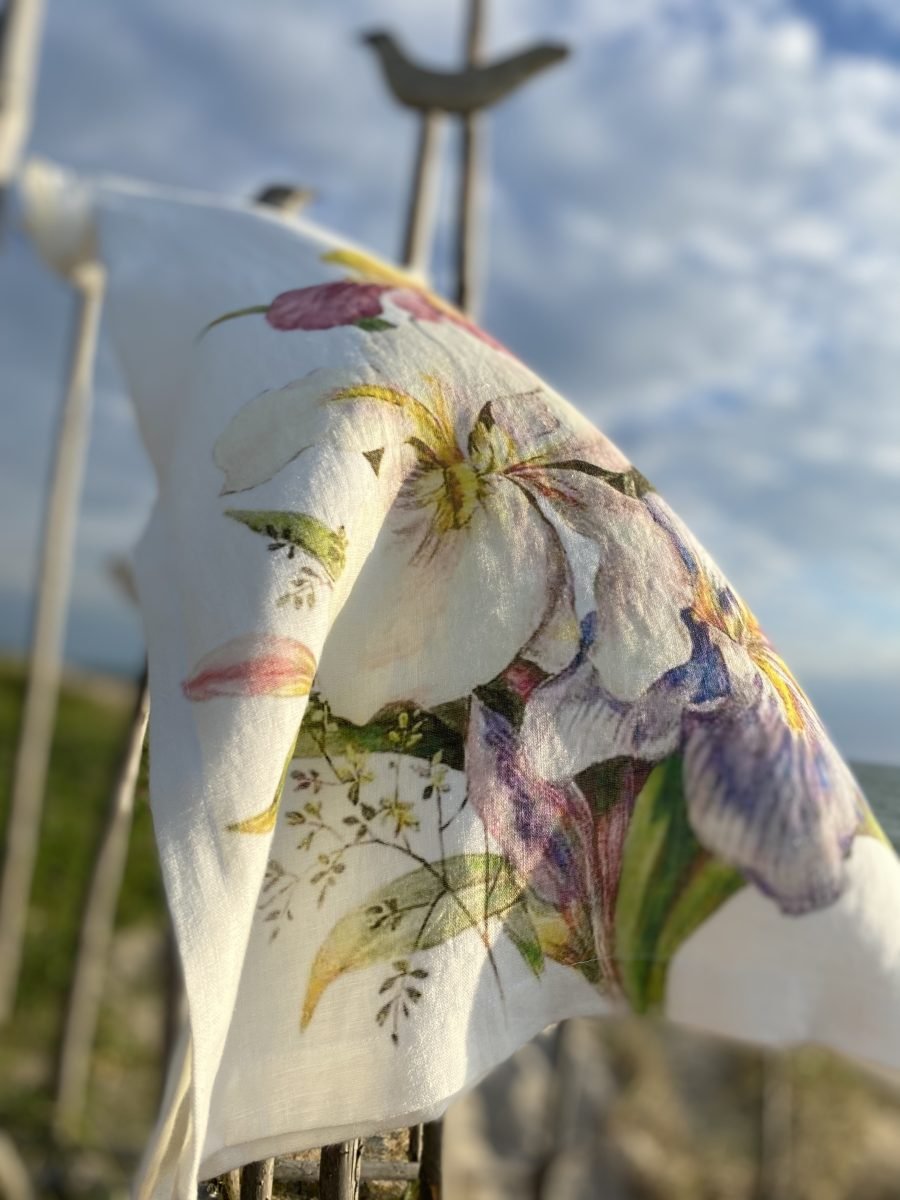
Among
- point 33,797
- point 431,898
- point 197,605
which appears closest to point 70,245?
point 197,605

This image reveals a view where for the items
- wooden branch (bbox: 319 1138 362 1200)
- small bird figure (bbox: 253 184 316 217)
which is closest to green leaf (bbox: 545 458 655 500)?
wooden branch (bbox: 319 1138 362 1200)

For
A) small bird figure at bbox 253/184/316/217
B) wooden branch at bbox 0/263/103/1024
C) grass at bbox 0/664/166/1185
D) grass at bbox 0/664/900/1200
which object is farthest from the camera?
grass at bbox 0/664/900/1200

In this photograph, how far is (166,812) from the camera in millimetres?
351

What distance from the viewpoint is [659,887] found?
0.36 metres

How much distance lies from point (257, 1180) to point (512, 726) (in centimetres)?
19

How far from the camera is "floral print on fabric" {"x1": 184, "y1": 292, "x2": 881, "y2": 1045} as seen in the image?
0.36 meters

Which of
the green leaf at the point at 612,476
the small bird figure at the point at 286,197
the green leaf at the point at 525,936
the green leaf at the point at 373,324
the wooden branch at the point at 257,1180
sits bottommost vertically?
the wooden branch at the point at 257,1180

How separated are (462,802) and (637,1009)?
9 cm

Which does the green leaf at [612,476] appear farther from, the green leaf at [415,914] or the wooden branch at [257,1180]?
the wooden branch at [257,1180]

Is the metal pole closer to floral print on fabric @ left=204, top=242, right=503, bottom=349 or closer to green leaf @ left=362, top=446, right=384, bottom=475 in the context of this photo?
floral print on fabric @ left=204, top=242, right=503, bottom=349

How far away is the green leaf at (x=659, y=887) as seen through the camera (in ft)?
1.16

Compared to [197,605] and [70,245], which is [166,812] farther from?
[70,245]

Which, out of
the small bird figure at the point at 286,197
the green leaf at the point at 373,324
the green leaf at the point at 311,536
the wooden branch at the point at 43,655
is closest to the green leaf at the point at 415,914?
the green leaf at the point at 311,536

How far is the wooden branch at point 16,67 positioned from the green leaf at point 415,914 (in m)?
0.97
